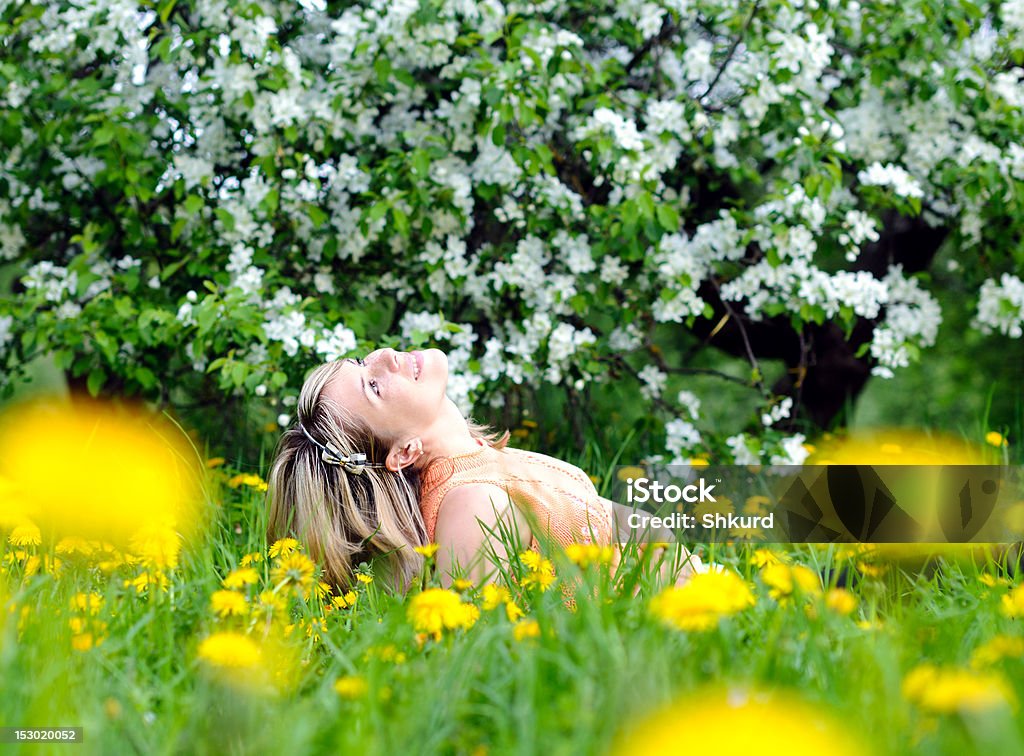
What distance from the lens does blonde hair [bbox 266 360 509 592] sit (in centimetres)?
247

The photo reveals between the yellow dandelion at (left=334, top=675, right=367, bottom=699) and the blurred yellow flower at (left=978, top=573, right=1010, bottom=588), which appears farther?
the blurred yellow flower at (left=978, top=573, right=1010, bottom=588)

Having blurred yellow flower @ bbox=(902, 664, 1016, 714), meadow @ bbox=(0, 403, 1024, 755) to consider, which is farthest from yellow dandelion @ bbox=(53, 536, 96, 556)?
blurred yellow flower @ bbox=(902, 664, 1016, 714)

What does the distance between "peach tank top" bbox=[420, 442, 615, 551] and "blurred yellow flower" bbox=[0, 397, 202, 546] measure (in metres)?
0.64

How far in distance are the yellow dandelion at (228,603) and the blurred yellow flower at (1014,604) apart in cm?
120

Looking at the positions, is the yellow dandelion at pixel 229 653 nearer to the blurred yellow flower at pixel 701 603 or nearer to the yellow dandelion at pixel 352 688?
the yellow dandelion at pixel 352 688

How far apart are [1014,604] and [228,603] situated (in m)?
1.27

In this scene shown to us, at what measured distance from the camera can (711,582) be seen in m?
1.30

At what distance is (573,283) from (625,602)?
6.45ft

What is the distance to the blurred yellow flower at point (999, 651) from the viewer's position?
1292mm

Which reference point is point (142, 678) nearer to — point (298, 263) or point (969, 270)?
point (298, 263)

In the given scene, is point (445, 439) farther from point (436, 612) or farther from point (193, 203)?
point (193, 203)

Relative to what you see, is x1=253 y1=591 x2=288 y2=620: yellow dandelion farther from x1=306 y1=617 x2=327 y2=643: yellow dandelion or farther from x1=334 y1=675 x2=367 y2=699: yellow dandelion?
x1=334 y1=675 x2=367 y2=699: yellow dandelion

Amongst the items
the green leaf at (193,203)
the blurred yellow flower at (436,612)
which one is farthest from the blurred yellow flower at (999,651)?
the green leaf at (193,203)

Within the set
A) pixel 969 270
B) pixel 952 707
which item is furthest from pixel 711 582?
pixel 969 270
